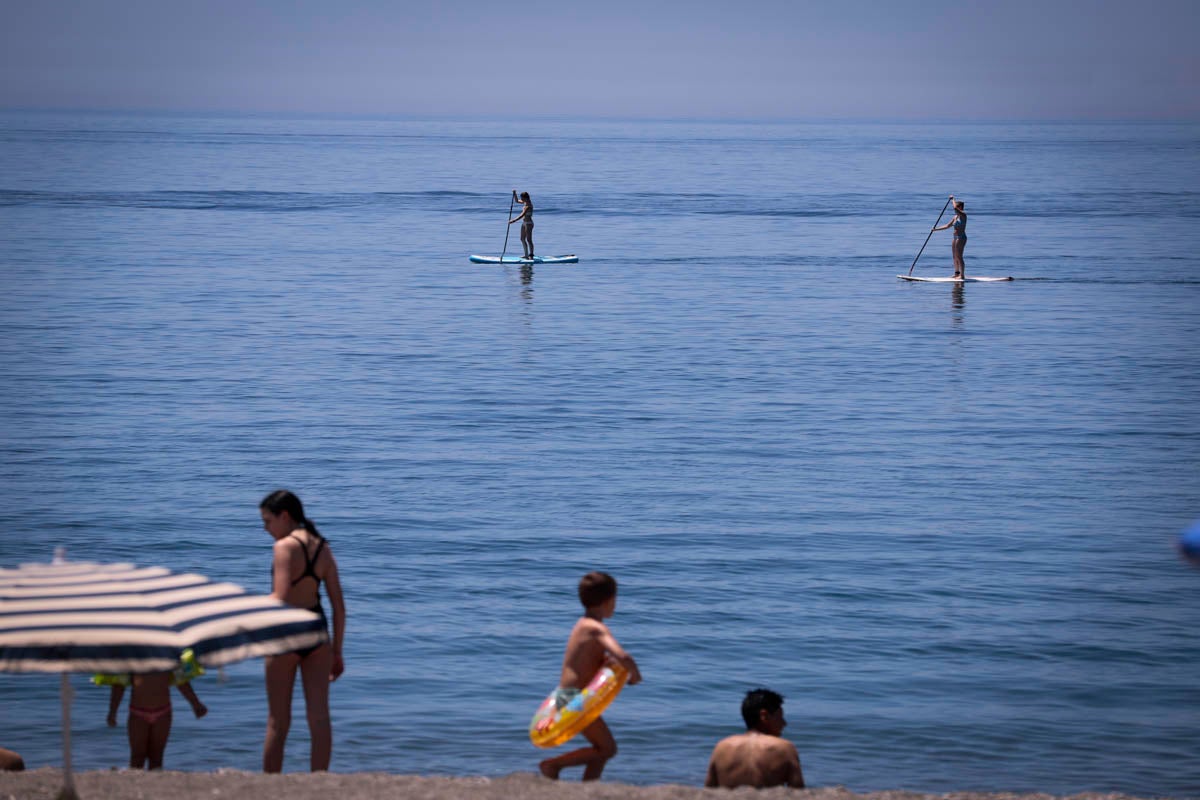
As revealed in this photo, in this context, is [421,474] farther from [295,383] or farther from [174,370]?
[174,370]

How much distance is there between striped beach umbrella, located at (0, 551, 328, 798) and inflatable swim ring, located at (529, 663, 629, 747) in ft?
4.84

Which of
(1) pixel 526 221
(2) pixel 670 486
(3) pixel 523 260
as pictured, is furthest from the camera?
(3) pixel 523 260

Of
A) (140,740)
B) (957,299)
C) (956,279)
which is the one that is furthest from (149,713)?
(956,279)

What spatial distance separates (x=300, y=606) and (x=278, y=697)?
658 mm

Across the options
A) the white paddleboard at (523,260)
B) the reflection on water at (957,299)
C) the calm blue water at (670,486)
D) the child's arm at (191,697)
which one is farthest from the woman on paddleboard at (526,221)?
the child's arm at (191,697)

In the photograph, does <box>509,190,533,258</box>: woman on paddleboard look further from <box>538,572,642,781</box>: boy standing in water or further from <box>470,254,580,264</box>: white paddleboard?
<box>538,572,642,781</box>: boy standing in water

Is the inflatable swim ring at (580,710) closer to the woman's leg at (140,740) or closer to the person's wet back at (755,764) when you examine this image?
the person's wet back at (755,764)

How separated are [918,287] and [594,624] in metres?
36.7

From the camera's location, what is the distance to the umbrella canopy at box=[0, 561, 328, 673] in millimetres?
6906

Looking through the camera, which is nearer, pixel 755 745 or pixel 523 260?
pixel 755 745

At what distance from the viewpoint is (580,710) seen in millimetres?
8383

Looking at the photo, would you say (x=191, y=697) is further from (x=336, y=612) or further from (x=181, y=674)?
(x=336, y=612)

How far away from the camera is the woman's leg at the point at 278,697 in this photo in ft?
28.2

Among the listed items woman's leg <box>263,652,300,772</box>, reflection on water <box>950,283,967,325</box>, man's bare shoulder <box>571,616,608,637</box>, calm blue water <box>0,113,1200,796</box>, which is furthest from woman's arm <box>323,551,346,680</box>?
reflection on water <box>950,283,967,325</box>
